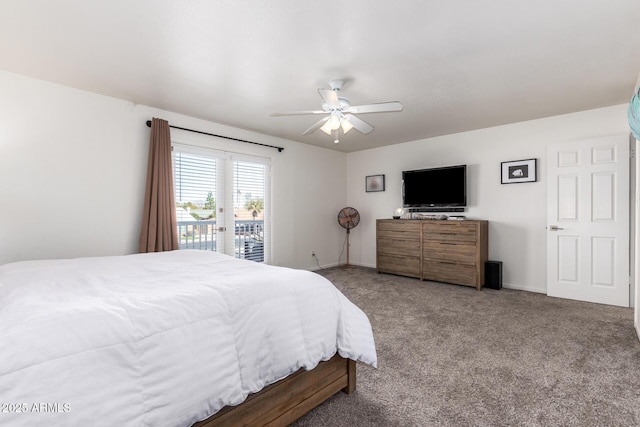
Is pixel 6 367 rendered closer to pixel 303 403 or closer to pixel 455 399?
pixel 303 403

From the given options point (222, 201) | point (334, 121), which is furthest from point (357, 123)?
point (222, 201)

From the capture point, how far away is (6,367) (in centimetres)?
84

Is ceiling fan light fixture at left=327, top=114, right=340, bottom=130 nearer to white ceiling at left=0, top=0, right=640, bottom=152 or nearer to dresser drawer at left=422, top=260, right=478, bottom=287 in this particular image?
white ceiling at left=0, top=0, right=640, bottom=152

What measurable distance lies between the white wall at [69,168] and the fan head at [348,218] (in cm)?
282

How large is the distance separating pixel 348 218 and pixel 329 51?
387 centimetres

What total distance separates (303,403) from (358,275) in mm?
3739

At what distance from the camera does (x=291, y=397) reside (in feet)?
5.14

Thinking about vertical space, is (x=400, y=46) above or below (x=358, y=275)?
above

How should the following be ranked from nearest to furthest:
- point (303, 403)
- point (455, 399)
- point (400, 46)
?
point (303, 403) → point (455, 399) → point (400, 46)

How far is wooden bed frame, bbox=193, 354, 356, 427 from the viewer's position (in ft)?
4.38

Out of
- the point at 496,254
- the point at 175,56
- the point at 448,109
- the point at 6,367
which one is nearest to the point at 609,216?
the point at 496,254

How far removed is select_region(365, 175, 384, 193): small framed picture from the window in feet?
6.76

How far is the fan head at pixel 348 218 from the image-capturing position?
5.99 meters

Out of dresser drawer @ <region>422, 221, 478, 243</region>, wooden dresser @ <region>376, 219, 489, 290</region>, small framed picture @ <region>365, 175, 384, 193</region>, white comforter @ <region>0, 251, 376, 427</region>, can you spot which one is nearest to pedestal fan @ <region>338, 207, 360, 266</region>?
small framed picture @ <region>365, 175, 384, 193</region>
